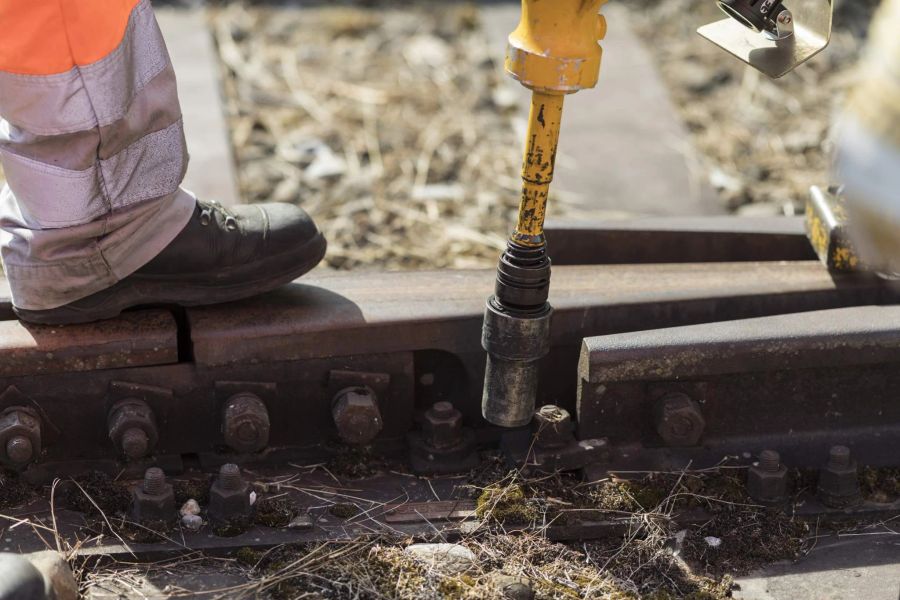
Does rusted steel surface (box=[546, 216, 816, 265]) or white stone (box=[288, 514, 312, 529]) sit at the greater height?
rusted steel surface (box=[546, 216, 816, 265])

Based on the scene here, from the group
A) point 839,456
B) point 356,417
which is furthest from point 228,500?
point 839,456

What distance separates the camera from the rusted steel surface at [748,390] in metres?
2.99

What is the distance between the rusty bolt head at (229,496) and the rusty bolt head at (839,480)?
1.46m

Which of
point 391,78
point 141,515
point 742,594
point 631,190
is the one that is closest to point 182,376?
point 141,515

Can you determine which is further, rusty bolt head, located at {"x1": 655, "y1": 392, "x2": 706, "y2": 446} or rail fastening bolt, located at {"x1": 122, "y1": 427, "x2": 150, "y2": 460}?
rusty bolt head, located at {"x1": 655, "y1": 392, "x2": 706, "y2": 446}

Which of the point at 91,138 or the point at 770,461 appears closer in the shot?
the point at 91,138

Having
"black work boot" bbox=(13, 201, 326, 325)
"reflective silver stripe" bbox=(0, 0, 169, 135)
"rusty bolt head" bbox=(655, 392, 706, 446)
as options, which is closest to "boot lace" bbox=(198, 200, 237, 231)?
"black work boot" bbox=(13, 201, 326, 325)

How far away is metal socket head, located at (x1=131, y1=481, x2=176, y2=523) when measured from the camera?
2807mm

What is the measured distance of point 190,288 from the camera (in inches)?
118

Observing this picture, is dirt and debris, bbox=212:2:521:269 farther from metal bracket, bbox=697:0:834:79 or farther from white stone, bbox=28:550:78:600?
white stone, bbox=28:550:78:600

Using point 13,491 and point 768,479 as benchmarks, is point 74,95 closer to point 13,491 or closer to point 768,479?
point 13,491

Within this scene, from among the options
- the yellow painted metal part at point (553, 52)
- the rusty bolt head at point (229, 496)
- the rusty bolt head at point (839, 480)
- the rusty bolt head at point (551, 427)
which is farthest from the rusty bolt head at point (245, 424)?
the rusty bolt head at point (839, 480)

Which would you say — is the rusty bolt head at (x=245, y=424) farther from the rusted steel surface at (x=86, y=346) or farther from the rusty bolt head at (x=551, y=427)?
the rusty bolt head at (x=551, y=427)

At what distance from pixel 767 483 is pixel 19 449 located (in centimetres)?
184
